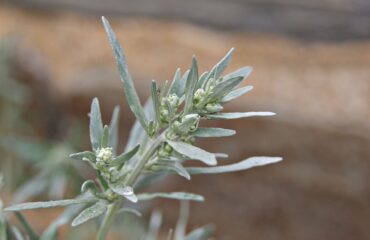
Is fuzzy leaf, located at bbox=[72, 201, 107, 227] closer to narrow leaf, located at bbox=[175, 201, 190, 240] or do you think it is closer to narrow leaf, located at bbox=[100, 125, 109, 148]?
narrow leaf, located at bbox=[100, 125, 109, 148]

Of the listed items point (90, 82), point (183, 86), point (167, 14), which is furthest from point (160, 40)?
point (183, 86)

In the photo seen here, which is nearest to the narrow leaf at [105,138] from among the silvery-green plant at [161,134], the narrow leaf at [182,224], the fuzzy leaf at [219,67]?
the silvery-green plant at [161,134]

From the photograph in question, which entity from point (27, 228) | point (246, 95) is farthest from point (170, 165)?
point (246, 95)

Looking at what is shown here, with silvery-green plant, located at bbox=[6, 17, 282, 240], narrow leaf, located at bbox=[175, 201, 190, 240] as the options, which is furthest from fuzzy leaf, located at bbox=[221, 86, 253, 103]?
narrow leaf, located at bbox=[175, 201, 190, 240]

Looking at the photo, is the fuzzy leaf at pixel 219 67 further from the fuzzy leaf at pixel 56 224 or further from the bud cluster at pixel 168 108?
the fuzzy leaf at pixel 56 224

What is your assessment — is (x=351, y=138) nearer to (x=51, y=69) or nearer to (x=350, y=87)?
(x=350, y=87)
